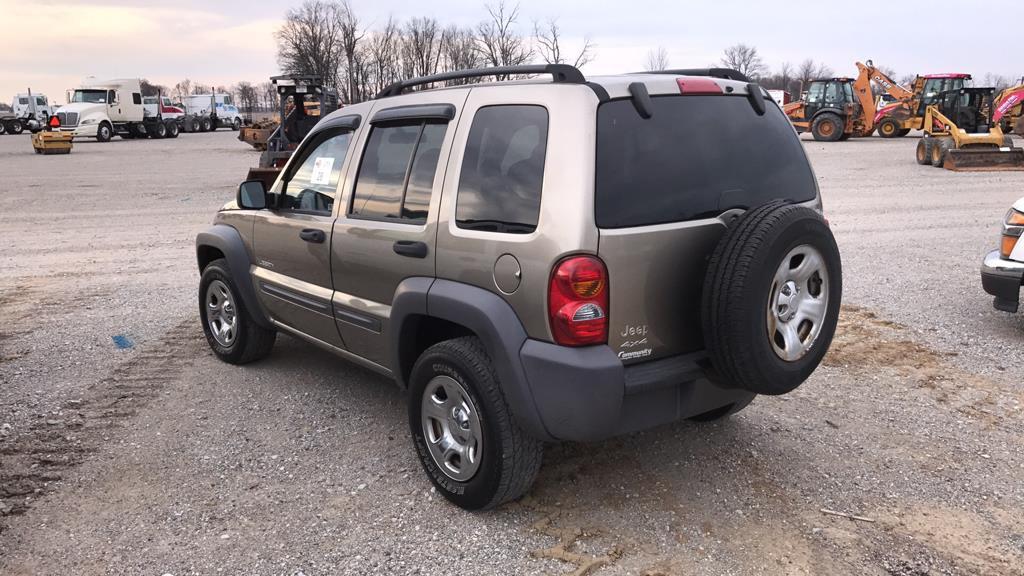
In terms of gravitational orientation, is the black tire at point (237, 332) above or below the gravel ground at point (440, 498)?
above

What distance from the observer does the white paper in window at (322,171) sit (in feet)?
14.5

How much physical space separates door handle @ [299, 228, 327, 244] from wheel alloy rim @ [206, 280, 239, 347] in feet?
4.15

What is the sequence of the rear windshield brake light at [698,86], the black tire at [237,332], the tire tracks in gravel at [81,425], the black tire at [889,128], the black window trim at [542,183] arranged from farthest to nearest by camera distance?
the black tire at [889,128]
the black tire at [237,332]
the tire tracks in gravel at [81,425]
the rear windshield brake light at [698,86]
the black window trim at [542,183]

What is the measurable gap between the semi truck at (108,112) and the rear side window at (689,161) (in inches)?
1525

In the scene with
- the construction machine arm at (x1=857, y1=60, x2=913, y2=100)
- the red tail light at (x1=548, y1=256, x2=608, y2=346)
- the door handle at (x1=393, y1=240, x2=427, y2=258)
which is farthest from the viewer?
the construction machine arm at (x1=857, y1=60, x2=913, y2=100)

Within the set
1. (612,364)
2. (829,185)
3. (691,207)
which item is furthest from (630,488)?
(829,185)

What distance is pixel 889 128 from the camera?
32594 mm

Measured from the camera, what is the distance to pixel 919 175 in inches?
758

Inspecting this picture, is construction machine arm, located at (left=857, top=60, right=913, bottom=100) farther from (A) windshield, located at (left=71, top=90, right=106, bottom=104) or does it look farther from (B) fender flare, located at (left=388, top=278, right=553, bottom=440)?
(A) windshield, located at (left=71, top=90, right=106, bottom=104)

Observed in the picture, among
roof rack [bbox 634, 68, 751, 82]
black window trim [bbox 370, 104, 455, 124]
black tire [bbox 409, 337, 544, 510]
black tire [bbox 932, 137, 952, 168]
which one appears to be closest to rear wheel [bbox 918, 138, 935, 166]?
black tire [bbox 932, 137, 952, 168]

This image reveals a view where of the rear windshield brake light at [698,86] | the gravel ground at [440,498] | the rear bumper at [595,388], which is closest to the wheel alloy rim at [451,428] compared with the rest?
the gravel ground at [440,498]

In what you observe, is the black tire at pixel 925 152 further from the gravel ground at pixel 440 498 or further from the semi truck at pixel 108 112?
the semi truck at pixel 108 112

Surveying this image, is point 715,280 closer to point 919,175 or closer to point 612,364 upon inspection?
point 612,364

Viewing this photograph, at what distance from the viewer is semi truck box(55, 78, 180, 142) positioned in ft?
119
